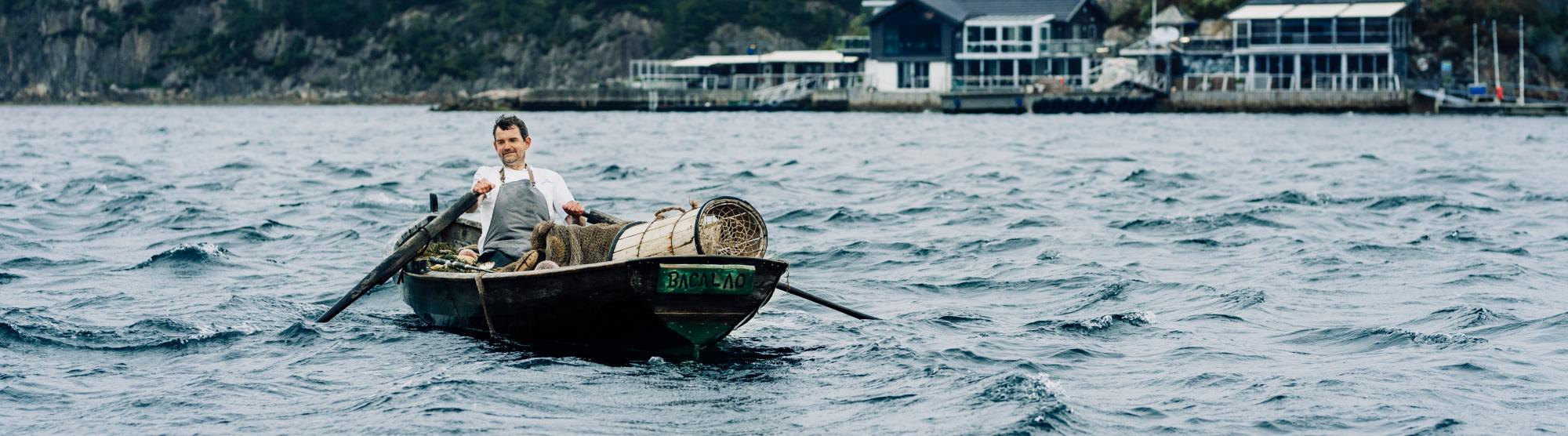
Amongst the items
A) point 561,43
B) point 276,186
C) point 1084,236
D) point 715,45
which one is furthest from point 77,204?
point 561,43

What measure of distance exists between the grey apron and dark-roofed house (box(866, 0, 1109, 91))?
3167 inches

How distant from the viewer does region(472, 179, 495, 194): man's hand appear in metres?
13.5

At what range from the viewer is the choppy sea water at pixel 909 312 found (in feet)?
38.0

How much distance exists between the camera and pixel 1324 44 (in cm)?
8438

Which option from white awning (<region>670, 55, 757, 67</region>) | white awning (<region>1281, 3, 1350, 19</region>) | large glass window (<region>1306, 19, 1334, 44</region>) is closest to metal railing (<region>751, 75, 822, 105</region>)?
white awning (<region>670, 55, 757, 67</region>)

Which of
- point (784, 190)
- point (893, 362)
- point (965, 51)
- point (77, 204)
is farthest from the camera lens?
point (965, 51)

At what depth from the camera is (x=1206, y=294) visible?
17266 millimetres

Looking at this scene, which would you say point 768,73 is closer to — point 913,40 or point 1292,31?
point 913,40

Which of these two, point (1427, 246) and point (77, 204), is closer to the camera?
point (1427, 246)

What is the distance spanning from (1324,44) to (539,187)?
76.5 m

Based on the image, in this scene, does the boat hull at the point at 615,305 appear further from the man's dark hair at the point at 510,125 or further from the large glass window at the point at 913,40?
the large glass window at the point at 913,40

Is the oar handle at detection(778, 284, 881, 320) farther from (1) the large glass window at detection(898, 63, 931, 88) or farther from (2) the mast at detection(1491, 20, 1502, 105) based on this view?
(1) the large glass window at detection(898, 63, 931, 88)

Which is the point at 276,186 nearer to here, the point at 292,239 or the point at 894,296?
the point at 292,239

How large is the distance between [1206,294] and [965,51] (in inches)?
3150
